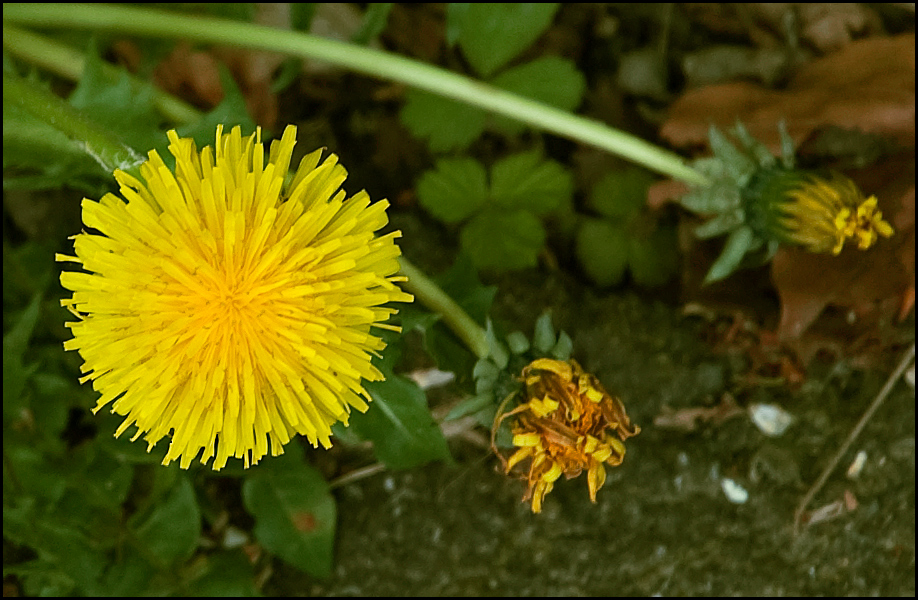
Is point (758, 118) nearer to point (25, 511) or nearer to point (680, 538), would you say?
point (680, 538)

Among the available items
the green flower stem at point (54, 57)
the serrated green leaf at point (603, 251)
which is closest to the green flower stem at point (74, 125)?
the green flower stem at point (54, 57)

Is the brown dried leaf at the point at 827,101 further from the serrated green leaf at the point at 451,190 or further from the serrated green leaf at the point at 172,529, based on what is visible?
the serrated green leaf at the point at 172,529

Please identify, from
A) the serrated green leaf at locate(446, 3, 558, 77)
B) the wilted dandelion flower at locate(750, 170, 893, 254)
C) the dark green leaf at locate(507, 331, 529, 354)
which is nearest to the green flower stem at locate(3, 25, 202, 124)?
the serrated green leaf at locate(446, 3, 558, 77)

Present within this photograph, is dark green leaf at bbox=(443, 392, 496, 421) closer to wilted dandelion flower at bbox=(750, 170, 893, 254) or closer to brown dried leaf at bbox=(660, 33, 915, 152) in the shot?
wilted dandelion flower at bbox=(750, 170, 893, 254)

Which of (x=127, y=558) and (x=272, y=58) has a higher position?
(x=272, y=58)

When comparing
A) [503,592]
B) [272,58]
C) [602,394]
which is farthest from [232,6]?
[503,592]

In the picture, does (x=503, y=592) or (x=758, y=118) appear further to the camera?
(x=758, y=118)
